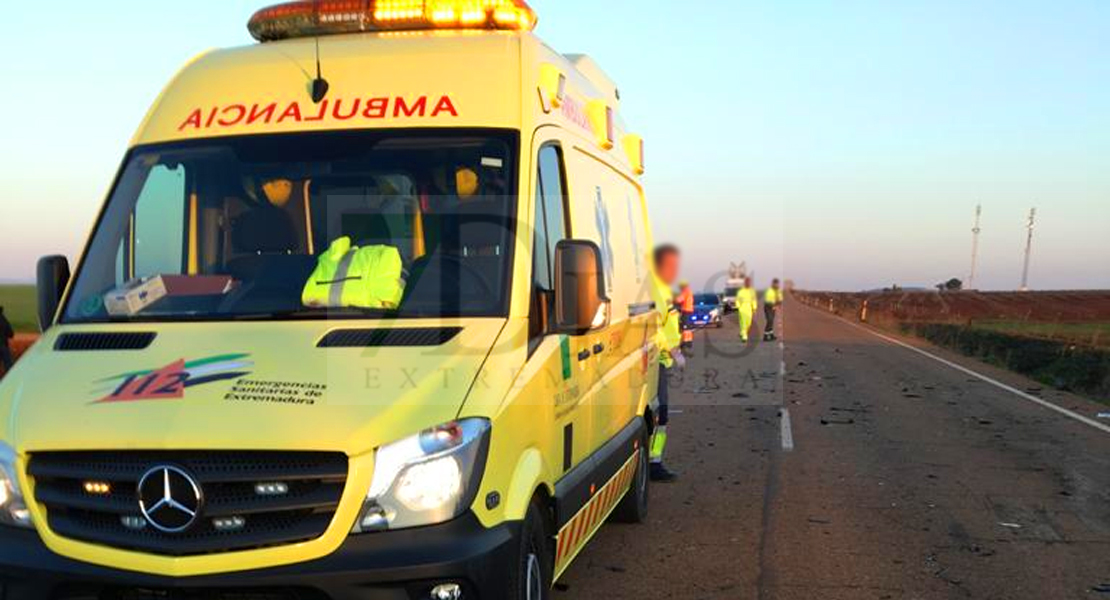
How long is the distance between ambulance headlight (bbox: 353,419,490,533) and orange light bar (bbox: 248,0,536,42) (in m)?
2.48

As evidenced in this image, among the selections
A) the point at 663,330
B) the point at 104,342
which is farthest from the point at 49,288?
the point at 663,330

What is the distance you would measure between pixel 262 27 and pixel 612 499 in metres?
3.49

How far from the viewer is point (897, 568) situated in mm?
5652

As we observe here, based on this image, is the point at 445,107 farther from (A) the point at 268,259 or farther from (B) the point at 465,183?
(A) the point at 268,259

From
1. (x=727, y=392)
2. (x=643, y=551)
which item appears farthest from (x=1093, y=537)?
(x=727, y=392)

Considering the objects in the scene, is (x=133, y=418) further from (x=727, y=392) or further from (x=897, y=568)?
(x=727, y=392)

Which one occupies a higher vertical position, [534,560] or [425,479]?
[425,479]

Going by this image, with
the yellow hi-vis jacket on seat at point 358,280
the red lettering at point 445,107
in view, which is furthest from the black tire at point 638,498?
the red lettering at point 445,107

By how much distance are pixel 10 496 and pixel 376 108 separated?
225 centimetres

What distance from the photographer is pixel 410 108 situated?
443 cm

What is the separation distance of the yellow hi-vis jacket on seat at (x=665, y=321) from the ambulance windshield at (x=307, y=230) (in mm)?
3588

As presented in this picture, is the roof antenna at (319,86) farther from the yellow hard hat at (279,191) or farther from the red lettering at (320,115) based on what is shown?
the yellow hard hat at (279,191)

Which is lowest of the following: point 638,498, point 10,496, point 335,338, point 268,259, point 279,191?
point 638,498

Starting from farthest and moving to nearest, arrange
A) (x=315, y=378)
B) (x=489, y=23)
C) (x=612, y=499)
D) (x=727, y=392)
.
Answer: (x=727, y=392), (x=612, y=499), (x=489, y=23), (x=315, y=378)
